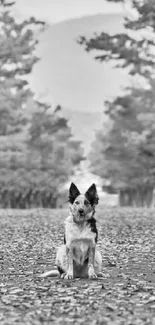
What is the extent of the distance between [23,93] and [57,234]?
99.7ft

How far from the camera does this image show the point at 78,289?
33.7ft

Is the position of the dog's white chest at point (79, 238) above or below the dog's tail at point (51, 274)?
above

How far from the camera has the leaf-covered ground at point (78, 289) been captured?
8.45m

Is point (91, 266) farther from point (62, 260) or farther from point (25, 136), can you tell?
point (25, 136)

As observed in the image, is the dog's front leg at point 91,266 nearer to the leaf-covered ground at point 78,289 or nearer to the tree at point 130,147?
the leaf-covered ground at point 78,289

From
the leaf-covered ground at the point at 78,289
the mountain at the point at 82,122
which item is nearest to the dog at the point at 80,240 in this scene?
the leaf-covered ground at the point at 78,289

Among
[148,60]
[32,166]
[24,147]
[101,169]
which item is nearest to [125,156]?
[101,169]

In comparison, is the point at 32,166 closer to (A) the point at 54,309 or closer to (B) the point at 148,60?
(B) the point at 148,60

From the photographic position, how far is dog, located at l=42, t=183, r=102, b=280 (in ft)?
35.2

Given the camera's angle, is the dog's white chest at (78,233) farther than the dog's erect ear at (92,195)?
Yes

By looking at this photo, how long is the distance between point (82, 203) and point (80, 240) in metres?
0.71

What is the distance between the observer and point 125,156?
189 feet

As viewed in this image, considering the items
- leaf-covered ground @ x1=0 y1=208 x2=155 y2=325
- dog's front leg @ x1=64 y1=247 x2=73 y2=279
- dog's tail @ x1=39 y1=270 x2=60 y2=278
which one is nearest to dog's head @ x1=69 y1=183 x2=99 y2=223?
dog's front leg @ x1=64 y1=247 x2=73 y2=279

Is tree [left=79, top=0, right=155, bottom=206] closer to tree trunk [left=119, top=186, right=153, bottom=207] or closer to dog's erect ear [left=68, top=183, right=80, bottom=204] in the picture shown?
tree trunk [left=119, top=186, right=153, bottom=207]
